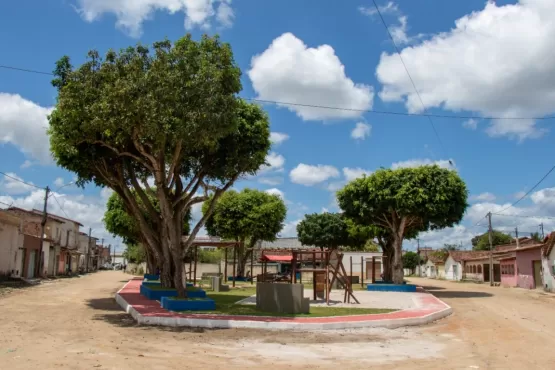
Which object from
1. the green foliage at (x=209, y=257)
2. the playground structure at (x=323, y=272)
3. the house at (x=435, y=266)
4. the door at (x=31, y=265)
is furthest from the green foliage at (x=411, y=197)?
the house at (x=435, y=266)

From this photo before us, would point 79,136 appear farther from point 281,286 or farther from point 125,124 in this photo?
point 281,286

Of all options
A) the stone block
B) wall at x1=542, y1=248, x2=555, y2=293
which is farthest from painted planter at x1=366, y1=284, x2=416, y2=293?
the stone block

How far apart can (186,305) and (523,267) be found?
Answer: 122ft

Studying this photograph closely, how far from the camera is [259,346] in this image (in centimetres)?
1129

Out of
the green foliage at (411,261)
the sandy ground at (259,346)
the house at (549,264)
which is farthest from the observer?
the green foliage at (411,261)

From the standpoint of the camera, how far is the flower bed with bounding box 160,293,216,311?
662 inches

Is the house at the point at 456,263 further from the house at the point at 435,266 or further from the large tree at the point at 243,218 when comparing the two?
the large tree at the point at 243,218

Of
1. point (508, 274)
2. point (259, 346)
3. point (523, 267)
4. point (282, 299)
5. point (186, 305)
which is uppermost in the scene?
point (523, 267)

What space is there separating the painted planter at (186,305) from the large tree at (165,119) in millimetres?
1001

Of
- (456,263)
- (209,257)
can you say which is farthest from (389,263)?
(456,263)

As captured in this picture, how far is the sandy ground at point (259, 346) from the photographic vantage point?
358 inches

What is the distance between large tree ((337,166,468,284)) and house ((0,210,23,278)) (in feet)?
77.8

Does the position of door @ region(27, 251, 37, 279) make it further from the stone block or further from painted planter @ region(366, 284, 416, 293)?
the stone block

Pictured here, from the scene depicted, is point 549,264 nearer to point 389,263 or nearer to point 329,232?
point 389,263
